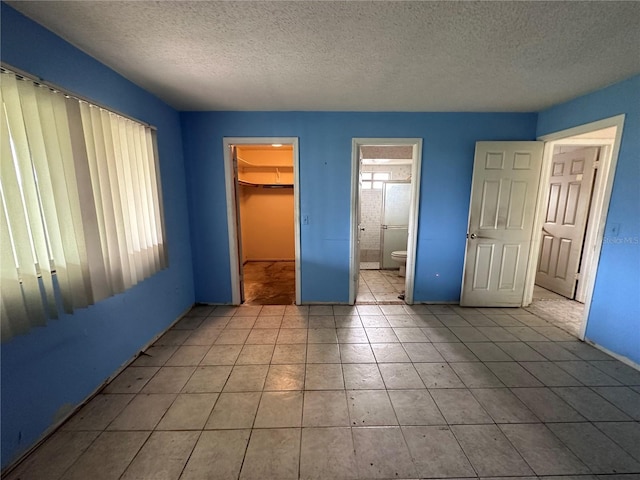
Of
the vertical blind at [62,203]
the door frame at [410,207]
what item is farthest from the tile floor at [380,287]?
the vertical blind at [62,203]

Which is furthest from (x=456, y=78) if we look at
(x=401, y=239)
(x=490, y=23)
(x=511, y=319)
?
(x=401, y=239)

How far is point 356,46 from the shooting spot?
5.29 feet

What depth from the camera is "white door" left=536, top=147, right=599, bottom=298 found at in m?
3.26

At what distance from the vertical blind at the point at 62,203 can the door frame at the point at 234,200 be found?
963mm

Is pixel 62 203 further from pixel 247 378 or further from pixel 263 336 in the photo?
pixel 263 336

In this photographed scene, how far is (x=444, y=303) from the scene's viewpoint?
10.7 ft

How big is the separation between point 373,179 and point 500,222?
9.36 ft

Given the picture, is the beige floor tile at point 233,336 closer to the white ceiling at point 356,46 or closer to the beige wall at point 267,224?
the white ceiling at point 356,46

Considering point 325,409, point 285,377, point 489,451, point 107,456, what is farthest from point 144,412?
point 489,451

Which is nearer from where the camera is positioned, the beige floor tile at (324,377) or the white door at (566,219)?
the beige floor tile at (324,377)

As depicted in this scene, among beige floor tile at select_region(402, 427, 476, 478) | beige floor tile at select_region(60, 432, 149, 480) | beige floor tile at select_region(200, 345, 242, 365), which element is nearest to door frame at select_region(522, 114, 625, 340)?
beige floor tile at select_region(402, 427, 476, 478)

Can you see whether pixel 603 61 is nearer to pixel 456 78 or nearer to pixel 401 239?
pixel 456 78

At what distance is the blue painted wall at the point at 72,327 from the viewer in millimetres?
1279

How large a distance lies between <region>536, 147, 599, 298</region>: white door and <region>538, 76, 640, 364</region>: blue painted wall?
1324 mm
